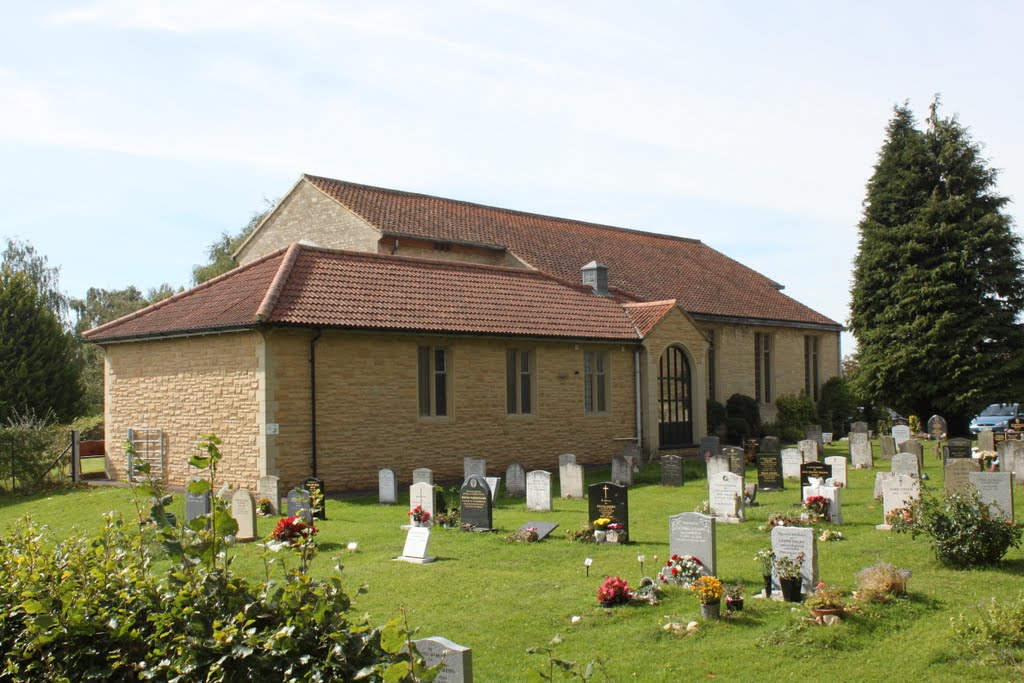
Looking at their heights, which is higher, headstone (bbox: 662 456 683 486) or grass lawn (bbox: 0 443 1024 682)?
headstone (bbox: 662 456 683 486)

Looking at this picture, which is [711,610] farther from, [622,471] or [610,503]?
[622,471]

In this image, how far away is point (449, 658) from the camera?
6.10 meters

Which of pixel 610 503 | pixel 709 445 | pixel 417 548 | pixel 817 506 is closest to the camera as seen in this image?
pixel 417 548

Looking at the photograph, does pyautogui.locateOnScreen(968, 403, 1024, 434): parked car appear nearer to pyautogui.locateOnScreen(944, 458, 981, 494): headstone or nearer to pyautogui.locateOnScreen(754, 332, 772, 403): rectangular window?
pyautogui.locateOnScreen(754, 332, 772, 403): rectangular window

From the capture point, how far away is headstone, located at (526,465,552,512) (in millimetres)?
18688

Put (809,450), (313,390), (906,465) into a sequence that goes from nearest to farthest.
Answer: (906,465)
(313,390)
(809,450)

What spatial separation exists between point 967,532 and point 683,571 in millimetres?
3634

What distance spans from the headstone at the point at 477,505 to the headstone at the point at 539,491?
2.31m

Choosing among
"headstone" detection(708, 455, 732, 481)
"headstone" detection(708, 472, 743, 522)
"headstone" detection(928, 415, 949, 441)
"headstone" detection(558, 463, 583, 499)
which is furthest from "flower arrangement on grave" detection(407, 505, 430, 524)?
"headstone" detection(928, 415, 949, 441)

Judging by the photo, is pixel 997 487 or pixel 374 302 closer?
pixel 997 487

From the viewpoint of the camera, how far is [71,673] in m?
5.87

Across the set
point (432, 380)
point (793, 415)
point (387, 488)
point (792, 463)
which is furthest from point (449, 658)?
point (793, 415)

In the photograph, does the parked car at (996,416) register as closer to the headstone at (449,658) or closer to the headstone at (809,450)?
the headstone at (809,450)

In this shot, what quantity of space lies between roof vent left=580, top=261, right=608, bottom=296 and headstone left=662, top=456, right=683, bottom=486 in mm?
9863
